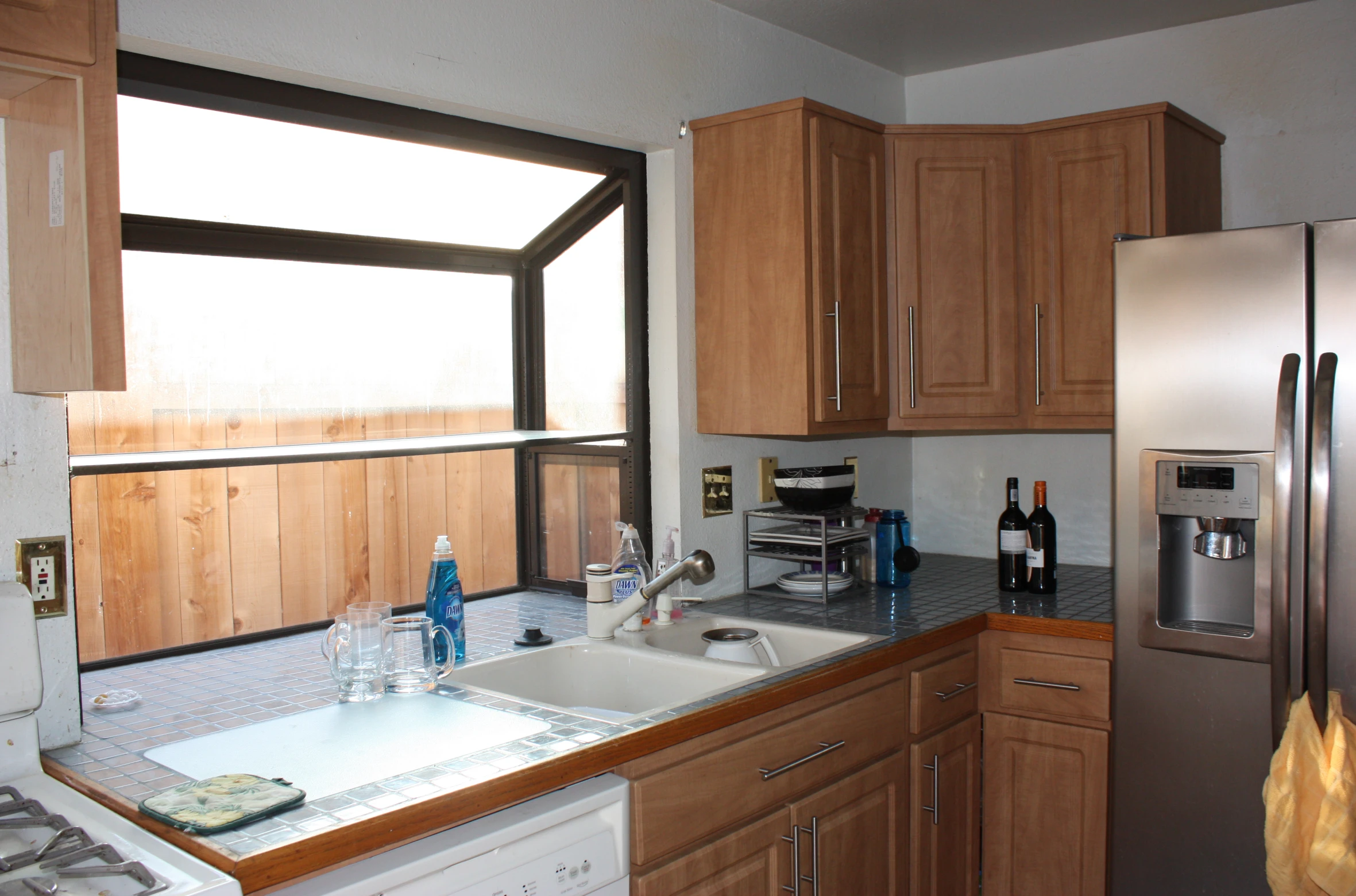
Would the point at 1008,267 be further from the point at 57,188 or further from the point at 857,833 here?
the point at 57,188

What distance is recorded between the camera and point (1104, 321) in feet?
8.76

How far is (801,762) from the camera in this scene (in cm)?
192

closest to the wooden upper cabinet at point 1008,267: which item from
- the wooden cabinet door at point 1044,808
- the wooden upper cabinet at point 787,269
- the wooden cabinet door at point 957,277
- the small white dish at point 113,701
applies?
the wooden cabinet door at point 957,277

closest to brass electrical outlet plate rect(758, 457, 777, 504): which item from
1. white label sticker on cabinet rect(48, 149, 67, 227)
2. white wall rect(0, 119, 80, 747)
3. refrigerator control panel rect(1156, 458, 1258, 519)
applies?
refrigerator control panel rect(1156, 458, 1258, 519)

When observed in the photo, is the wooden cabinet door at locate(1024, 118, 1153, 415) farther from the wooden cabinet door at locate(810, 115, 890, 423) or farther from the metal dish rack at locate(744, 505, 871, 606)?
the metal dish rack at locate(744, 505, 871, 606)

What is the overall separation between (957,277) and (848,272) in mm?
388

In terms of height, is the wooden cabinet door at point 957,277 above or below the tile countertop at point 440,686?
above

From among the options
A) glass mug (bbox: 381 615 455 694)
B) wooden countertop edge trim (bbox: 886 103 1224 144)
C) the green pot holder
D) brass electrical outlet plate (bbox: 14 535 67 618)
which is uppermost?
wooden countertop edge trim (bbox: 886 103 1224 144)

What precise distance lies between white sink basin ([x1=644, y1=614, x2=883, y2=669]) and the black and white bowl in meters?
0.38

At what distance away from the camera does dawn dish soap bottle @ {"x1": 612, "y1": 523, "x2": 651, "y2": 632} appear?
234 cm

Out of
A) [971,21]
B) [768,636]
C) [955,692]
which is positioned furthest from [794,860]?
[971,21]

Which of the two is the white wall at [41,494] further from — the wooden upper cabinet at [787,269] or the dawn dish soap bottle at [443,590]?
the wooden upper cabinet at [787,269]

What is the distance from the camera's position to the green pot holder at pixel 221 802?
120 cm

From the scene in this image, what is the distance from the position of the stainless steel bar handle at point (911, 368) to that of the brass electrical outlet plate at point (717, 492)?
1.73 ft
